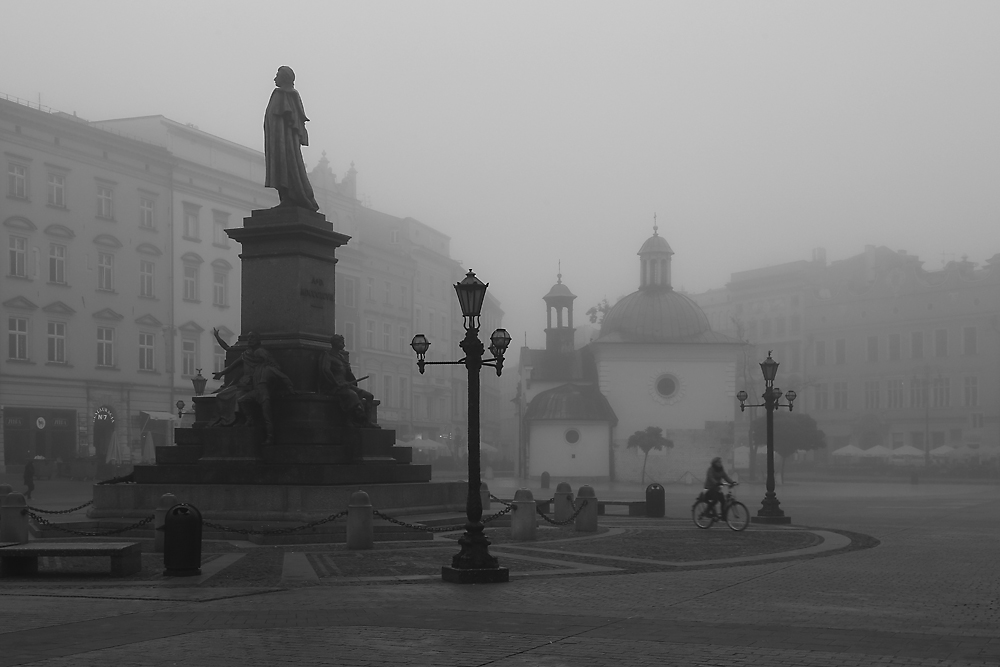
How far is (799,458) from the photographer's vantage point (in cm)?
9906

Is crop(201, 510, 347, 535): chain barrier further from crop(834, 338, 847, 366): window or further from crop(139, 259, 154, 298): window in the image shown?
crop(834, 338, 847, 366): window

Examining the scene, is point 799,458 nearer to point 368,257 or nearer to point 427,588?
point 368,257

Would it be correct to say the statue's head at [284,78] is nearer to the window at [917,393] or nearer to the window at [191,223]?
the window at [191,223]

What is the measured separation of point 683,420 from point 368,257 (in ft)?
72.8

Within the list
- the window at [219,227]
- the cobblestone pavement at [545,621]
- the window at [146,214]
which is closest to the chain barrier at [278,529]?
the cobblestone pavement at [545,621]

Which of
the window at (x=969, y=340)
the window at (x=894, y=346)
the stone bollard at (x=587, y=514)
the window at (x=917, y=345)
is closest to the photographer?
the stone bollard at (x=587, y=514)

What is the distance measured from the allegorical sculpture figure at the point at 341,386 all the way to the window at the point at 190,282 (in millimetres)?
42356

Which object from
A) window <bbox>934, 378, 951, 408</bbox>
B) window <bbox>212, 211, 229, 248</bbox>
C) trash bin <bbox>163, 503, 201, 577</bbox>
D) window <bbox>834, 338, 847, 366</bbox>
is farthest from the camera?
window <bbox>834, 338, 847, 366</bbox>

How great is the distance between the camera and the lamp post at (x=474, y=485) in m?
15.3

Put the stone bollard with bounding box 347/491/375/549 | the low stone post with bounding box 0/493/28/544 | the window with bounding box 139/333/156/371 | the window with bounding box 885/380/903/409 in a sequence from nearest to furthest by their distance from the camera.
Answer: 1. the stone bollard with bounding box 347/491/375/549
2. the low stone post with bounding box 0/493/28/544
3. the window with bounding box 139/333/156/371
4. the window with bounding box 885/380/903/409

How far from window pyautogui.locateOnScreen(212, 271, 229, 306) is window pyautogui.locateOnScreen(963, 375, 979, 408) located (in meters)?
53.8

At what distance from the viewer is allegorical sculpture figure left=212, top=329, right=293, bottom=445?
22.2 m

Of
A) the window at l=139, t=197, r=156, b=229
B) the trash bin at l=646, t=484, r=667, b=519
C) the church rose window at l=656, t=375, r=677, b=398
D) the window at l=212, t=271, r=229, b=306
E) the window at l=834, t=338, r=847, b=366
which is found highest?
the window at l=139, t=197, r=156, b=229

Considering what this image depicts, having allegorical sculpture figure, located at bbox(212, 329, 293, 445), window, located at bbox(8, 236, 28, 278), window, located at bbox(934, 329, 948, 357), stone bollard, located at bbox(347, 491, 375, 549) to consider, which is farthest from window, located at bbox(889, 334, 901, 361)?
stone bollard, located at bbox(347, 491, 375, 549)
